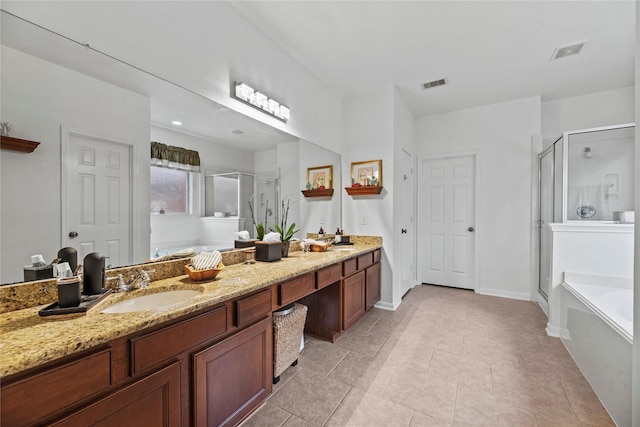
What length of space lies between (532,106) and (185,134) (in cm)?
422

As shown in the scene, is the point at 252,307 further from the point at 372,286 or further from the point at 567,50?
the point at 567,50

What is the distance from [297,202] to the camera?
9.22ft

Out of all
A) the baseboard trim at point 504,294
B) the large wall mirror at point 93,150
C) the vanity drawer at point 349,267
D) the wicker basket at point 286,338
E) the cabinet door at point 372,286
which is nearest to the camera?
the large wall mirror at point 93,150

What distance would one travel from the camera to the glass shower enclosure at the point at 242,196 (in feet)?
6.22

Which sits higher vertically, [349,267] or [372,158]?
[372,158]

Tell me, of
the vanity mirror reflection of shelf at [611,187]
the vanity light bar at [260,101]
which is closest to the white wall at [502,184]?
the vanity mirror reflection of shelf at [611,187]

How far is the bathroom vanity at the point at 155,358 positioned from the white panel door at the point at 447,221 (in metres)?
3.06

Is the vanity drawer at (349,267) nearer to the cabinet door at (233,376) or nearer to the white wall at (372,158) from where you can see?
the white wall at (372,158)

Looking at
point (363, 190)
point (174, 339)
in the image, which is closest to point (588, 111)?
point (363, 190)

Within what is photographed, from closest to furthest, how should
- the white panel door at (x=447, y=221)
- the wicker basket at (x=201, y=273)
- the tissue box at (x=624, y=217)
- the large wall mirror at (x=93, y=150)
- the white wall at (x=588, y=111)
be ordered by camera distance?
the large wall mirror at (x=93, y=150), the wicker basket at (x=201, y=273), the tissue box at (x=624, y=217), the white wall at (x=588, y=111), the white panel door at (x=447, y=221)

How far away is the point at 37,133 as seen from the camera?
43.1 inches

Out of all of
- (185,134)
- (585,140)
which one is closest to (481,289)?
(585,140)

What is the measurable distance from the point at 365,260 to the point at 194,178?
1.85 meters

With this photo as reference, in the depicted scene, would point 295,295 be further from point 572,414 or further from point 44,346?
point 572,414
